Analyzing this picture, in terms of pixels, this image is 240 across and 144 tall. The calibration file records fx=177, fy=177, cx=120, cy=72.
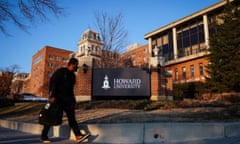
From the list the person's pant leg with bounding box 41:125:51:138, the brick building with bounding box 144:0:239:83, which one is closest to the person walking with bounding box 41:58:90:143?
the person's pant leg with bounding box 41:125:51:138

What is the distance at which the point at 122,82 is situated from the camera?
36.6ft

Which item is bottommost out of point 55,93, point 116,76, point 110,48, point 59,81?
point 55,93

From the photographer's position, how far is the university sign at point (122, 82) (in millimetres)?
11086

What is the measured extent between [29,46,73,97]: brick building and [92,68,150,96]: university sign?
1906 inches

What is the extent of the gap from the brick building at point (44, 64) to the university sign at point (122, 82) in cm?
4841

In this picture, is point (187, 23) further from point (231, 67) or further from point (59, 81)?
point (59, 81)

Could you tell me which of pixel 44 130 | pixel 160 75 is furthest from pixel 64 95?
pixel 160 75

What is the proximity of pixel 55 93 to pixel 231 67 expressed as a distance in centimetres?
1808

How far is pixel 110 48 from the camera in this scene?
19.2m

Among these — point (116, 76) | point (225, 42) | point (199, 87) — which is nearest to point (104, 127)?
point (116, 76)

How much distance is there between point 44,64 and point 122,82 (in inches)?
2094

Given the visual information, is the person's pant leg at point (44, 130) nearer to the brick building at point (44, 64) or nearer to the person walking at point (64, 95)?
the person walking at point (64, 95)

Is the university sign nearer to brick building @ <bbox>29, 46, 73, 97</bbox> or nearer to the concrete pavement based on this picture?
the concrete pavement

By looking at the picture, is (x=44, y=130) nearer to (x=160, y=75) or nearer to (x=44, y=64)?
(x=160, y=75)
